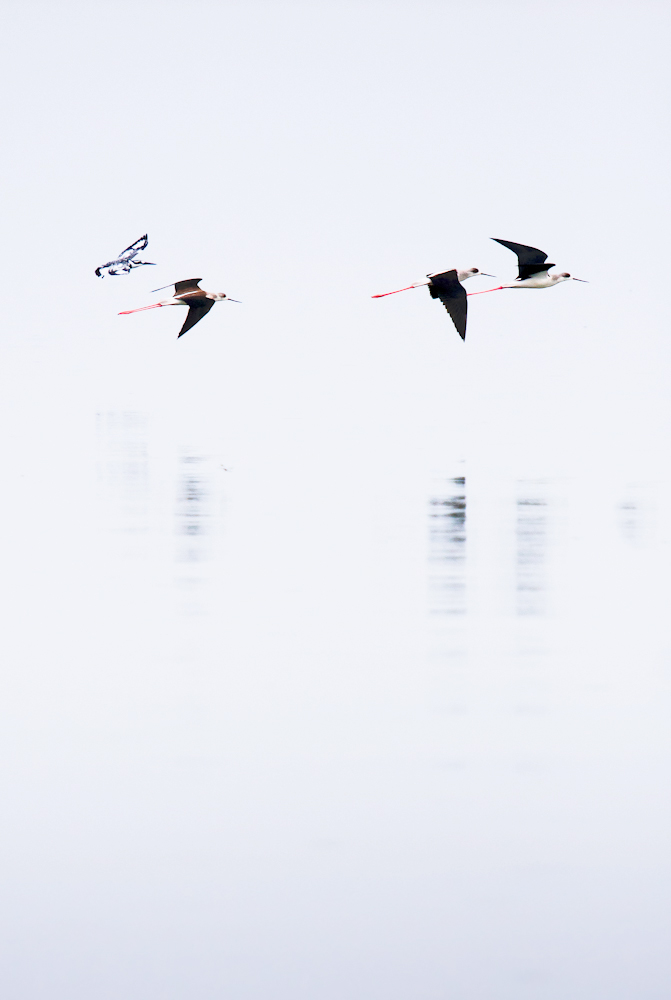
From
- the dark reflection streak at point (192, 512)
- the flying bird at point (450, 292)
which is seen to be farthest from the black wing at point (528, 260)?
the dark reflection streak at point (192, 512)

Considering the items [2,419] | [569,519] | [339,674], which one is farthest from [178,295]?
[339,674]

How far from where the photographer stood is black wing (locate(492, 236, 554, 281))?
17686 mm

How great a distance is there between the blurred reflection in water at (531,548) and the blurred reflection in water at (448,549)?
0.42 m

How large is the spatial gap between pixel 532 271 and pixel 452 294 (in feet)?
10.5

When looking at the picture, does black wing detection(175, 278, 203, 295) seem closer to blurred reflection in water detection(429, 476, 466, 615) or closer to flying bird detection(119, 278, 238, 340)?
flying bird detection(119, 278, 238, 340)

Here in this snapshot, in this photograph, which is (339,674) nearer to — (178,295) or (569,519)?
(569,519)

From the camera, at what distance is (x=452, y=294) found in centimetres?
1598

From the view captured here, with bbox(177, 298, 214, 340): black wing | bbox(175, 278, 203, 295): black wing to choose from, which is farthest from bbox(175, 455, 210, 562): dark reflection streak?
bbox(175, 278, 203, 295): black wing

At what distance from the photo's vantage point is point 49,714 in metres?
7.61

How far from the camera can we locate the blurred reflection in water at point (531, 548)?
9.98 metres

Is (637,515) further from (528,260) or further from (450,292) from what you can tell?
(528,260)

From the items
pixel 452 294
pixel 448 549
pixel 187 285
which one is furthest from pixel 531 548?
pixel 187 285

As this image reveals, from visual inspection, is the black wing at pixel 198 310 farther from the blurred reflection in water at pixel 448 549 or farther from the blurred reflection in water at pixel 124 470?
the blurred reflection in water at pixel 448 549

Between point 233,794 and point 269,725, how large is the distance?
0.86 m
